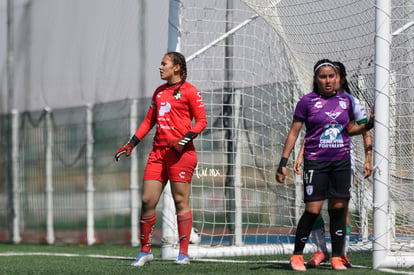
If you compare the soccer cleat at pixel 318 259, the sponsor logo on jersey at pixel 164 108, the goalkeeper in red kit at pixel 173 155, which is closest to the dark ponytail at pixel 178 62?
the goalkeeper in red kit at pixel 173 155

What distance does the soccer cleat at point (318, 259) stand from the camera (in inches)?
255

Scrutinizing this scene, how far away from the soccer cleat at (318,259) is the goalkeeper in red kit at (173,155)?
3.43 feet

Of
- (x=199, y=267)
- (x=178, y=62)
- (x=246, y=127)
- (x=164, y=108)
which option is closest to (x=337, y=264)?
(x=199, y=267)

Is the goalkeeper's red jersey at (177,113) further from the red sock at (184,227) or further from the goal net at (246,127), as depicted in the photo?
the goal net at (246,127)

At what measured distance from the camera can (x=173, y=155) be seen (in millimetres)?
6926

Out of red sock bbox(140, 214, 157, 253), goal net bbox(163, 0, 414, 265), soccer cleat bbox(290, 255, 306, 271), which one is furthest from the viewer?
goal net bbox(163, 0, 414, 265)

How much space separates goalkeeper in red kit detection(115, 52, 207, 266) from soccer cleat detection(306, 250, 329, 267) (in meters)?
1.04

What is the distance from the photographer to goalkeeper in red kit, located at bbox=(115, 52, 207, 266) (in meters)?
6.92

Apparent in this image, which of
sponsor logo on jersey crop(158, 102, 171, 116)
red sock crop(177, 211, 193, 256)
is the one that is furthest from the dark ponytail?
red sock crop(177, 211, 193, 256)

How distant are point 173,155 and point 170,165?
0.27ft

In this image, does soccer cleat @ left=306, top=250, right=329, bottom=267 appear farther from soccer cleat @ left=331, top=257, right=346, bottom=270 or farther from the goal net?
the goal net

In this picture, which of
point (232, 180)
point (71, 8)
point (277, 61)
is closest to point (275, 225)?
point (232, 180)

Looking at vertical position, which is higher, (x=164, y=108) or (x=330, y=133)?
(x=164, y=108)

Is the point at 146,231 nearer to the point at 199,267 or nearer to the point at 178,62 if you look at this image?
the point at 199,267
